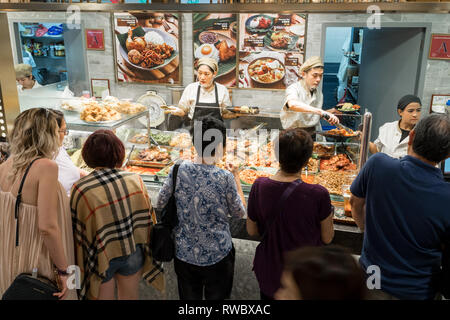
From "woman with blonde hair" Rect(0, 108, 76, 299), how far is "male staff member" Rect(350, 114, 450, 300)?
173 centimetres

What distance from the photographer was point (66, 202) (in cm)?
218

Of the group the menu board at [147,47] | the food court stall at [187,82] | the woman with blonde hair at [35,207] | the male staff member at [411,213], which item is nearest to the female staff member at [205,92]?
the food court stall at [187,82]

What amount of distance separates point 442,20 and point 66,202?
17.4 ft

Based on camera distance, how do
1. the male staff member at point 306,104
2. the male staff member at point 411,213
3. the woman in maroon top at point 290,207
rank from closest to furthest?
the male staff member at point 411,213 < the woman in maroon top at point 290,207 < the male staff member at point 306,104

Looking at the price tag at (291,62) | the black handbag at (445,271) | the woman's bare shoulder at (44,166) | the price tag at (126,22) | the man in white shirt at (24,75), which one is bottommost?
the black handbag at (445,271)

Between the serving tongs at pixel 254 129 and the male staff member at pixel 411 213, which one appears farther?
the serving tongs at pixel 254 129

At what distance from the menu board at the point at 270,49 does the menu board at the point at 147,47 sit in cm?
112

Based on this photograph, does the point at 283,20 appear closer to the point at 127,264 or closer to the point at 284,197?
the point at 284,197

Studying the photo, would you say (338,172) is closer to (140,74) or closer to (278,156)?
(278,156)

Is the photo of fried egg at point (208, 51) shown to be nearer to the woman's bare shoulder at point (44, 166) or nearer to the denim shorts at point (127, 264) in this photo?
the denim shorts at point (127, 264)

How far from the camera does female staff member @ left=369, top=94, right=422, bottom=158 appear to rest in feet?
11.5

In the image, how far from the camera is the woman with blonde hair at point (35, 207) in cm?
205
